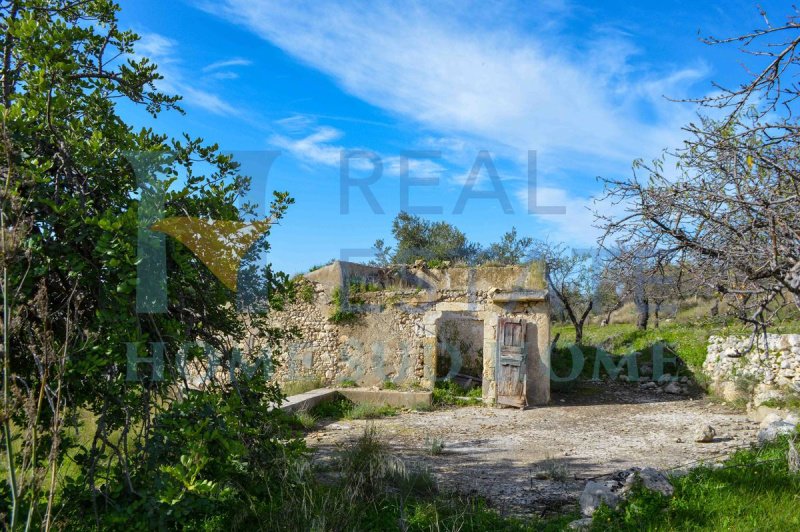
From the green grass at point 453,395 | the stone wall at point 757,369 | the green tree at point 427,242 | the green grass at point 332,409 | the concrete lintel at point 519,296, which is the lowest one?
the green grass at point 332,409

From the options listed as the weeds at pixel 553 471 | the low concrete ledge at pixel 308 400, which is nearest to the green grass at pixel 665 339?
the weeds at pixel 553 471

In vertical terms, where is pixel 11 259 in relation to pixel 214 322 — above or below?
above

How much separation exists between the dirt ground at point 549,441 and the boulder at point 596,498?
37 centimetres

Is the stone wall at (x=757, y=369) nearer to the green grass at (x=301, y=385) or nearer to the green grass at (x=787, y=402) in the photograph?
the green grass at (x=787, y=402)

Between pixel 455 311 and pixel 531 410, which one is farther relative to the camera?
pixel 455 311

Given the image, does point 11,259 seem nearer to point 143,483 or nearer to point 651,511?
point 143,483

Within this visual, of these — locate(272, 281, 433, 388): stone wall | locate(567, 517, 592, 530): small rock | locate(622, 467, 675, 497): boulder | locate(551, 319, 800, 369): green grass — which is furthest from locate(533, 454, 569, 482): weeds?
locate(551, 319, 800, 369): green grass

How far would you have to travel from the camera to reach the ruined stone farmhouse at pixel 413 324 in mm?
11586

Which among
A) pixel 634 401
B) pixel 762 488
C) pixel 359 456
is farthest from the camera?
pixel 634 401

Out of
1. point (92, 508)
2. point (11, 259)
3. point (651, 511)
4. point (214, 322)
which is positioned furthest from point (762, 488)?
point (11, 259)

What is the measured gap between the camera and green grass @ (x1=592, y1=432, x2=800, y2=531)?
4.05 meters

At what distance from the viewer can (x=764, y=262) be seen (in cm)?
406

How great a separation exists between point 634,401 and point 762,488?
772 centimetres

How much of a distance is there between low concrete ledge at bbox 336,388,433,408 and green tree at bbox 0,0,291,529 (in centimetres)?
713
